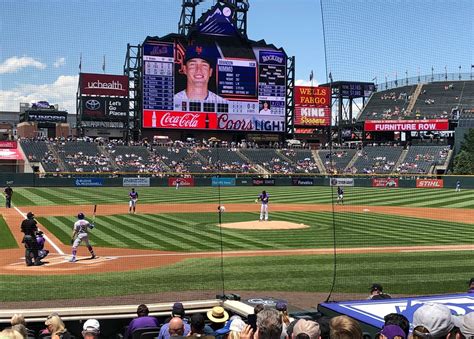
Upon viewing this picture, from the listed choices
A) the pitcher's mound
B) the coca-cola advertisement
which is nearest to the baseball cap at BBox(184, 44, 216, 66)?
the coca-cola advertisement

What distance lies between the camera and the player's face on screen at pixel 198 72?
64625 millimetres

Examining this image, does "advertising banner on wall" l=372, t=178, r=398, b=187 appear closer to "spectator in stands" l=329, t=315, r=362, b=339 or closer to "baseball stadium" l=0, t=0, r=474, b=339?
"baseball stadium" l=0, t=0, r=474, b=339

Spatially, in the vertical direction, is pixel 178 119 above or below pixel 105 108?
below

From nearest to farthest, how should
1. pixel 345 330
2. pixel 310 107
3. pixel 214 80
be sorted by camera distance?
pixel 345 330
pixel 214 80
pixel 310 107

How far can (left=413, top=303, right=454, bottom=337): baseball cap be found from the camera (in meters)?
4.29

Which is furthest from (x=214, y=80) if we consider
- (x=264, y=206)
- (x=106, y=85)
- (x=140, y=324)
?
(x=140, y=324)

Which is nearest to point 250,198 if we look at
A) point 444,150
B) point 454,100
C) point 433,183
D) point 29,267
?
point 433,183

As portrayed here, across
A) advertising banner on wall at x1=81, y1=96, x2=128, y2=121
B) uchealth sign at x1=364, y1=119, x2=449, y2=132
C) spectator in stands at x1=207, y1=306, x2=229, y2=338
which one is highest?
advertising banner on wall at x1=81, y1=96, x2=128, y2=121

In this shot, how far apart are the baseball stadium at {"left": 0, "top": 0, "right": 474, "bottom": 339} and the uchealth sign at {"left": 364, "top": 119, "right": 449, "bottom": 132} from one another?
0.19m

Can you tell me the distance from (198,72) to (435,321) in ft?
204

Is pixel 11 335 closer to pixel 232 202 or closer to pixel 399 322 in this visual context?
pixel 399 322

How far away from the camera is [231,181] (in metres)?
59.2

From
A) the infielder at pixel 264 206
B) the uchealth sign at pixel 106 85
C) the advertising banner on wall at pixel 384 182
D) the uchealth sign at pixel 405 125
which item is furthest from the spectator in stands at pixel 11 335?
the uchealth sign at pixel 405 125

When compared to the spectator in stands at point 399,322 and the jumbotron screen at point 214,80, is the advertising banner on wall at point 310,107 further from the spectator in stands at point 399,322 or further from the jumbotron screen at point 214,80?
the spectator in stands at point 399,322
